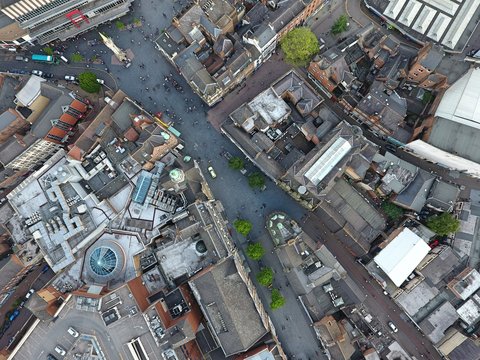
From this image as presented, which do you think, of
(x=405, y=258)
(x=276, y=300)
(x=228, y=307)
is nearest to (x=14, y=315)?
(x=228, y=307)

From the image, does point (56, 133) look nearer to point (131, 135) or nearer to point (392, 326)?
point (131, 135)

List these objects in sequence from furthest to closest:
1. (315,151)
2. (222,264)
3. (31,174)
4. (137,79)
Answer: (137,79)
(31,174)
(315,151)
(222,264)

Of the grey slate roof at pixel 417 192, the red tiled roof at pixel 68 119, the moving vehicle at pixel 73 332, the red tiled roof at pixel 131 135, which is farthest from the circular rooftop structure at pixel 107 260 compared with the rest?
the grey slate roof at pixel 417 192

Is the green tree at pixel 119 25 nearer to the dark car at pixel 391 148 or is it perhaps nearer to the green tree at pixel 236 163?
the green tree at pixel 236 163

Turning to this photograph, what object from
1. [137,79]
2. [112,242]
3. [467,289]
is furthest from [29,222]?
[467,289]

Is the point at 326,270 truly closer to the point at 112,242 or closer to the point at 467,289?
the point at 467,289

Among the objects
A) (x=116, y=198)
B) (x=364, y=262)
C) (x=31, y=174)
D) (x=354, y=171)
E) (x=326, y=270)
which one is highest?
(x=31, y=174)
